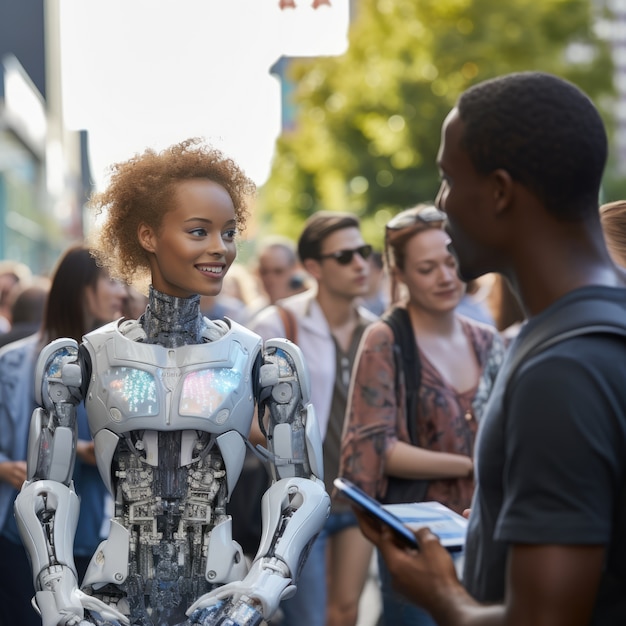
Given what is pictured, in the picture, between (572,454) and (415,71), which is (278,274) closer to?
(572,454)

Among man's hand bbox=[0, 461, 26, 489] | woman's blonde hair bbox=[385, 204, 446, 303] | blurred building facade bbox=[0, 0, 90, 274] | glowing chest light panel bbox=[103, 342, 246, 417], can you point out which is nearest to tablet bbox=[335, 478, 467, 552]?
glowing chest light panel bbox=[103, 342, 246, 417]

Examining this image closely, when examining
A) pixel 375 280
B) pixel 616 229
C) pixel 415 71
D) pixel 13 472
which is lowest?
pixel 13 472

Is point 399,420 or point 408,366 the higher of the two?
point 408,366

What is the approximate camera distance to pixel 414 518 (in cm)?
245

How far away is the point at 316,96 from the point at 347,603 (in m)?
30.0

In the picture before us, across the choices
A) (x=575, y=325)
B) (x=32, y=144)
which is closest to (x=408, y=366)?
(x=575, y=325)

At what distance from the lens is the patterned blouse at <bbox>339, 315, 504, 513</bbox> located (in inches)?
188

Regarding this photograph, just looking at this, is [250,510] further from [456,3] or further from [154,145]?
[456,3]

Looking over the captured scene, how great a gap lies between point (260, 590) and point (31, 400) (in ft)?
8.37

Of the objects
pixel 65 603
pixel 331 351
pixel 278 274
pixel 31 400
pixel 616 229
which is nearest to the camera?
pixel 65 603

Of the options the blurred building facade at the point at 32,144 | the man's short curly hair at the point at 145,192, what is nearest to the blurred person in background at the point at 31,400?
the man's short curly hair at the point at 145,192

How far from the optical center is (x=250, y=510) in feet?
19.5

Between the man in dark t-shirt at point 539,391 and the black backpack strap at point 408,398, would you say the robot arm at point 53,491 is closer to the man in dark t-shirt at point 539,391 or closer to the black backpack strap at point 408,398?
the man in dark t-shirt at point 539,391

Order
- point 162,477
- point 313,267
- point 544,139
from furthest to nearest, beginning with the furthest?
point 313,267
point 162,477
point 544,139
